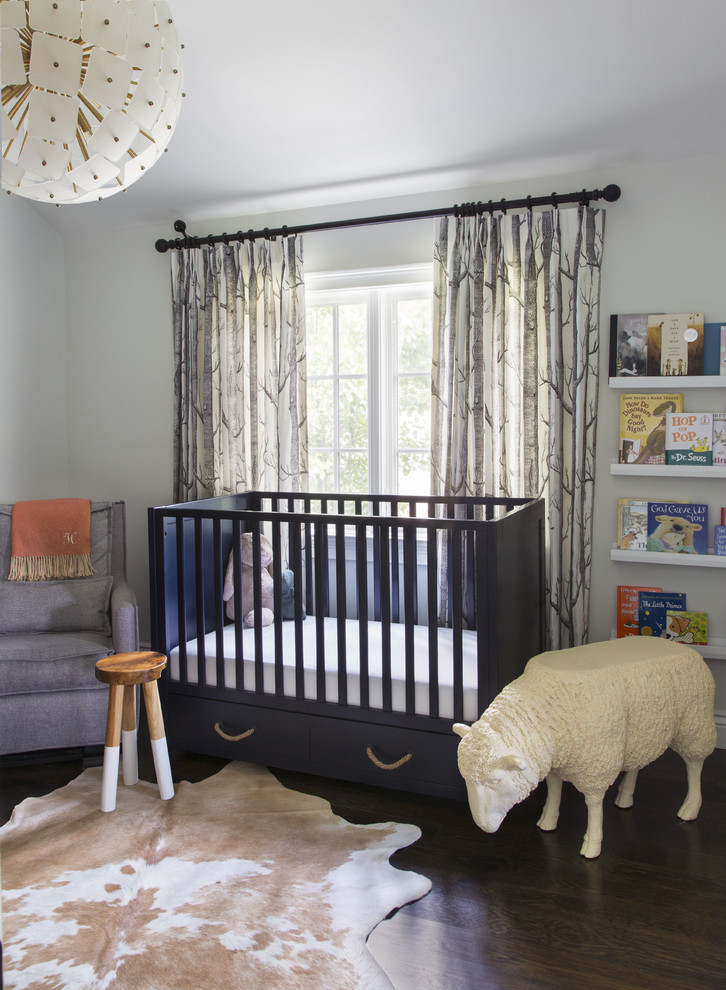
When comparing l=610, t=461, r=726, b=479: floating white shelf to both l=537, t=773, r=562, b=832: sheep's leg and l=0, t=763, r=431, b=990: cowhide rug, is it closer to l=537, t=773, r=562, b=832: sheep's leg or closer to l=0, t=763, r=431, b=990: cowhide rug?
l=537, t=773, r=562, b=832: sheep's leg

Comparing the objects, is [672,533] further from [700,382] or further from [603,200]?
[603,200]

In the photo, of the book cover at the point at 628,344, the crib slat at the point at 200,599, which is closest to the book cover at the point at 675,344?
the book cover at the point at 628,344

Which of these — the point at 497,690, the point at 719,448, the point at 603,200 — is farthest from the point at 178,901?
the point at 603,200

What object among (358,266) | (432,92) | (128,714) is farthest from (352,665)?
(432,92)

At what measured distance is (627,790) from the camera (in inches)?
87.3

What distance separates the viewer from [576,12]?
6.73ft

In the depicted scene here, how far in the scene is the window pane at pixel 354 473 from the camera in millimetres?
3256

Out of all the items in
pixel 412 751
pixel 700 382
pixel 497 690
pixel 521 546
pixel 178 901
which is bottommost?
pixel 178 901

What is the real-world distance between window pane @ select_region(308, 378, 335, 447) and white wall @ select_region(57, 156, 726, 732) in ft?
1.70

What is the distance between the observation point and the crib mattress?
2227 mm

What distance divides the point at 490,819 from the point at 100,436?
279 centimetres

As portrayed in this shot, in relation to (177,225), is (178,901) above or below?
below

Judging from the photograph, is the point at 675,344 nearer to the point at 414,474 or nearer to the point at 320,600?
the point at 414,474

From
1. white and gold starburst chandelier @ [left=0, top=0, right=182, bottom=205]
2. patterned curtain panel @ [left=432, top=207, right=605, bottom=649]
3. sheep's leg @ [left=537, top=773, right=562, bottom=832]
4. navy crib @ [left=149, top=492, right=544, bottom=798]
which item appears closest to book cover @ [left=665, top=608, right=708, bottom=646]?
patterned curtain panel @ [left=432, top=207, right=605, bottom=649]
